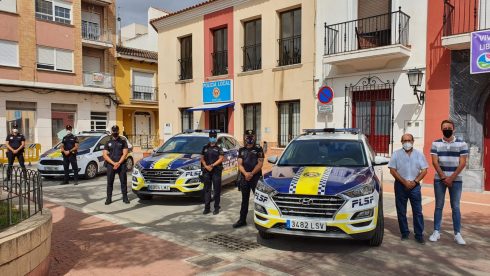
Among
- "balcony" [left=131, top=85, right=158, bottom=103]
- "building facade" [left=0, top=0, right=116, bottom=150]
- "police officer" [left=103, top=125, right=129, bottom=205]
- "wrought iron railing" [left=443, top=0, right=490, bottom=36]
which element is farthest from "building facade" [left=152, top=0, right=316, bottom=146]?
"balcony" [left=131, top=85, right=158, bottom=103]

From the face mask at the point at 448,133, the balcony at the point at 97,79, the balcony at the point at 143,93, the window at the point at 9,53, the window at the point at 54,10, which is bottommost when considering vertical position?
the face mask at the point at 448,133

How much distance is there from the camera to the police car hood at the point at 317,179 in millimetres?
5324

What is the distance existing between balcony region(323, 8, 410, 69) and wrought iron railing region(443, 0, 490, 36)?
3.80ft

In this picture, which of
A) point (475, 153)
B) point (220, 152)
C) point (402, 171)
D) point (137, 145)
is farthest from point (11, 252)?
point (137, 145)

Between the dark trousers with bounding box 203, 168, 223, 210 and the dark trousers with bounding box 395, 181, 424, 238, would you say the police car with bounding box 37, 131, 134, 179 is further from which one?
the dark trousers with bounding box 395, 181, 424, 238

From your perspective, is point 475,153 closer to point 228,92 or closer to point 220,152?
point 220,152

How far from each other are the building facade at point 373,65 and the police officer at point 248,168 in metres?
5.86

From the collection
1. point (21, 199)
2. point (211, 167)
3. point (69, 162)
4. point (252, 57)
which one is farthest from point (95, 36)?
point (21, 199)

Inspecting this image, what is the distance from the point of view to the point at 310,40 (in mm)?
14422

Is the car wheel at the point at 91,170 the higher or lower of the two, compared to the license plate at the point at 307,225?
lower

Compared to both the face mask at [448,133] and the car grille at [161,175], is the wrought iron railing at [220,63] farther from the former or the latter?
the face mask at [448,133]

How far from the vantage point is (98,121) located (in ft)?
93.2

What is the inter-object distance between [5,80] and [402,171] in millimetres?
23404

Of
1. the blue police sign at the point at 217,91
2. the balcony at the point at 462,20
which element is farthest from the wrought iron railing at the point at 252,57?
the balcony at the point at 462,20
